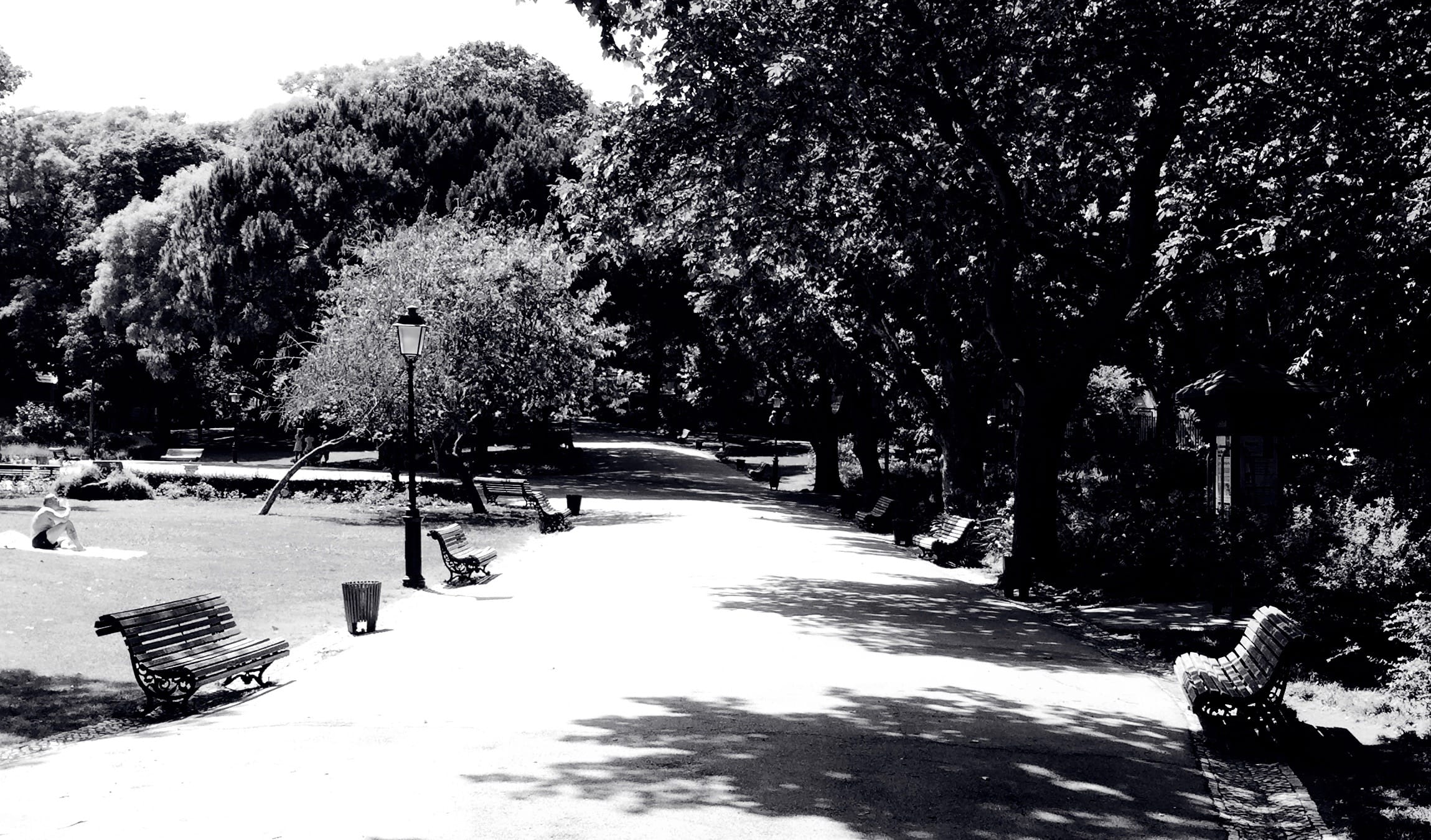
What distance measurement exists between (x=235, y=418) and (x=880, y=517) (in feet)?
135

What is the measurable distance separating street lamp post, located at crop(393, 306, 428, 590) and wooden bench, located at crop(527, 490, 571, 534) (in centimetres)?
688

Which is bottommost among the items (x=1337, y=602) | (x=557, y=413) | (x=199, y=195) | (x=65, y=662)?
(x=65, y=662)

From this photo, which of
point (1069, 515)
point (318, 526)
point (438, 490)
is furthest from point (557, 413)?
point (1069, 515)

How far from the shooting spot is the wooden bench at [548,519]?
1024 inches

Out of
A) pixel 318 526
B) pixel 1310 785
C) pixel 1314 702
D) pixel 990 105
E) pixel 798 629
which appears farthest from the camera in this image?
pixel 318 526

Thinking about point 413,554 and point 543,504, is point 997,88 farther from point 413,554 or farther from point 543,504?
point 543,504

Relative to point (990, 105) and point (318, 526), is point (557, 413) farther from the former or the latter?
point (990, 105)

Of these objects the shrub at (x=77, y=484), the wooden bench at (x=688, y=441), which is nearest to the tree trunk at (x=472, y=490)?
the shrub at (x=77, y=484)

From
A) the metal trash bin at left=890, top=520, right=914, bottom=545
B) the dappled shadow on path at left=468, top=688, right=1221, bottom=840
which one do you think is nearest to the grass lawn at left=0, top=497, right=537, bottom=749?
the dappled shadow on path at left=468, top=688, right=1221, bottom=840

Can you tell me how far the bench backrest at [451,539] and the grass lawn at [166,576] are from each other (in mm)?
707

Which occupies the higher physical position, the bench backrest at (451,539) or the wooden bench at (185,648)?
the bench backrest at (451,539)

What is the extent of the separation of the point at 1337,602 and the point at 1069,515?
27.5ft

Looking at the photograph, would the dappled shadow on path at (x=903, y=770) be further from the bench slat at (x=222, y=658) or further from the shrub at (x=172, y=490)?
the shrub at (x=172, y=490)

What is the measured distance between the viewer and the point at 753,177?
15.2 metres
